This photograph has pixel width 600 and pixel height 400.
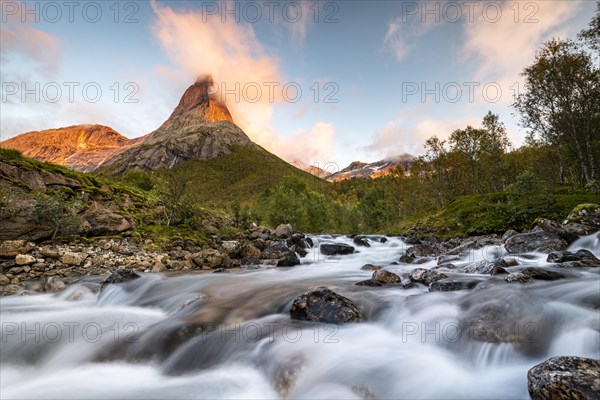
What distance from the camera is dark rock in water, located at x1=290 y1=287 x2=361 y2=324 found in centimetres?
775

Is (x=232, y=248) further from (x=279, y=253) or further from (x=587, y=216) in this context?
(x=587, y=216)

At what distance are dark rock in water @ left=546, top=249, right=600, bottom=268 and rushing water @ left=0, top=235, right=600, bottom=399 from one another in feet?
3.71

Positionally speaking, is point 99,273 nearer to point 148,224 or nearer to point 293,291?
point 148,224

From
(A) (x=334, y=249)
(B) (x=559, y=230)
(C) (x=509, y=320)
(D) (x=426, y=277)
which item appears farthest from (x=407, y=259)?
(C) (x=509, y=320)

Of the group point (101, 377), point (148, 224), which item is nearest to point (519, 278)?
point (101, 377)

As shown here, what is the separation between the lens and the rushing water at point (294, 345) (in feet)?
→ 17.8

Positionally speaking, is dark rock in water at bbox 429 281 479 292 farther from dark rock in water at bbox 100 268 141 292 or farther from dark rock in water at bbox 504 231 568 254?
dark rock in water at bbox 100 268 141 292

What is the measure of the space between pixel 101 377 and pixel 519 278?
1051cm

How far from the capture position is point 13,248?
13.0 meters

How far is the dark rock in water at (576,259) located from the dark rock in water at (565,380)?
8.32 meters

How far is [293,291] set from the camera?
10688 mm

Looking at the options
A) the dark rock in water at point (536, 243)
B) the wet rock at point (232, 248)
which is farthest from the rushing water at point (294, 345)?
the wet rock at point (232, 248)

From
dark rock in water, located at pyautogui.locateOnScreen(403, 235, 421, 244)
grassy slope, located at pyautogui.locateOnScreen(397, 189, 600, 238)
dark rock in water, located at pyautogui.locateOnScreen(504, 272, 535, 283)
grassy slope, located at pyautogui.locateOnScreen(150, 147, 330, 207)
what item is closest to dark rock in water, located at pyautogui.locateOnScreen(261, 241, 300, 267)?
dark rock in water, located at pyautogui.locateOnScreen(504, 272, 535, 283)

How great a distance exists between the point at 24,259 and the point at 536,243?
74.4 ft
